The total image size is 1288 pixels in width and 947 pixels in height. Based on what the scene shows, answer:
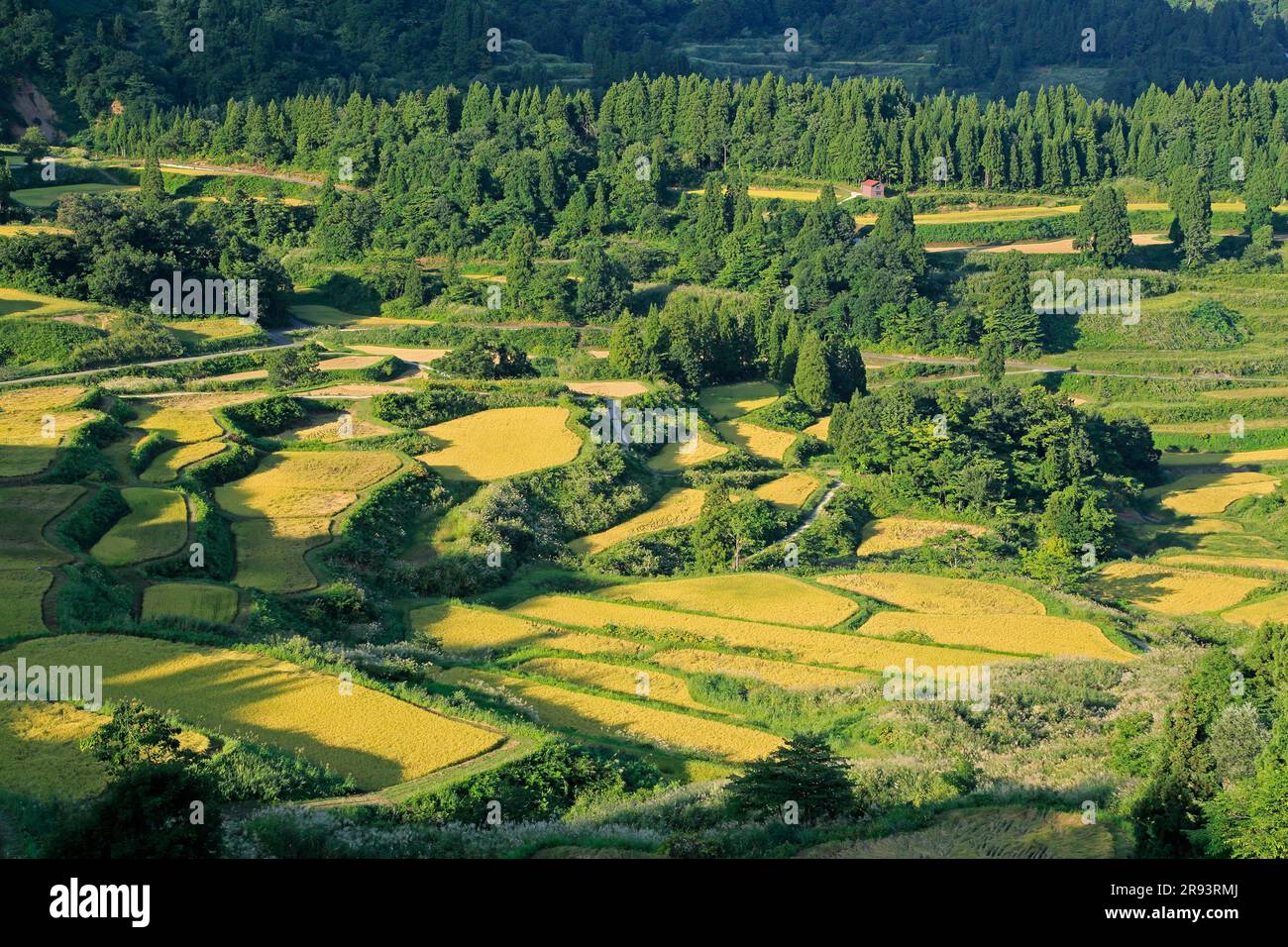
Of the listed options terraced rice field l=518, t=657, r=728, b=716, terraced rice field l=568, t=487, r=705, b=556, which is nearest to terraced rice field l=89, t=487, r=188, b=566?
terraced rice field l=518, t=657, r=728, b=716

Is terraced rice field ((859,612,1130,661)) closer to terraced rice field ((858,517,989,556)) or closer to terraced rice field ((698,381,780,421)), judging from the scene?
terraced rice field ((858,517,989,556))

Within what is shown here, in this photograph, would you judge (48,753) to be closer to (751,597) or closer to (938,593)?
(751,597)

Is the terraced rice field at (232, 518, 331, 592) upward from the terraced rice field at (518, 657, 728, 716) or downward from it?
upward

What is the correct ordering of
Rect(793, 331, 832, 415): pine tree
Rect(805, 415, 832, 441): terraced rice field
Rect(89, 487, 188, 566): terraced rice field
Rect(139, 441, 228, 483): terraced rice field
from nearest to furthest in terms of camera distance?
1. Rect(89, 487, 188, 566): terraced rice field
2. Rect(139, 441, 228, 483): terraced rice field
3. Rect(805, 415, 832, 441): terraced rice field
4. Rect(793, 331, 832, 415): pine tree

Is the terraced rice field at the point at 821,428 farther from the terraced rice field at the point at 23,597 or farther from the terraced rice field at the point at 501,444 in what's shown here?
the terraced rice field at the point at 23,597

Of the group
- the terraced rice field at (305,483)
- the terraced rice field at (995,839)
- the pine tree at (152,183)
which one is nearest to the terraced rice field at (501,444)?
the terraced rice field at (305,483)

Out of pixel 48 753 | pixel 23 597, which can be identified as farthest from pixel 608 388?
pixel 48 753
